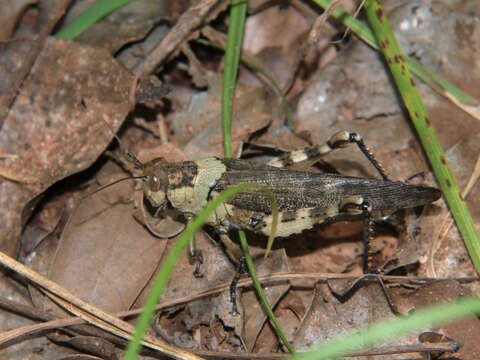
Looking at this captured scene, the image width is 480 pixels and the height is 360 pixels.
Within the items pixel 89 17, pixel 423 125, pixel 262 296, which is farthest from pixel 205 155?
→ pixel 423 125

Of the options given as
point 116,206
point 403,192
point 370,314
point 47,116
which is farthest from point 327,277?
point 47,116

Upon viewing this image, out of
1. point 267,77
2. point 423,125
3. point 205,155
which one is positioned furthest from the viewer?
point 267,77

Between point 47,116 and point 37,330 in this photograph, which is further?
point 47,116

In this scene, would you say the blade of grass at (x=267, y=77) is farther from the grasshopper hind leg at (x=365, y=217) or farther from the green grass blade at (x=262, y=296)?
the green grass blade at (x=262, y=296)

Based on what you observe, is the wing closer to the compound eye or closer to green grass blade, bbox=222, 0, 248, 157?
green grass blade, bbox=222, 0, 248, 157

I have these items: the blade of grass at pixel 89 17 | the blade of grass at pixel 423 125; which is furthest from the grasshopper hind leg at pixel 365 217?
the blade of grass at pixel 89 17

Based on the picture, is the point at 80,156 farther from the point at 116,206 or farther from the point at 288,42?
the point at 288,42

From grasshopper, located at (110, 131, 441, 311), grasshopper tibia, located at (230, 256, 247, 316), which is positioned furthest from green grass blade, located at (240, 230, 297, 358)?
grasshopper, located at (110, 131, 441, 311)

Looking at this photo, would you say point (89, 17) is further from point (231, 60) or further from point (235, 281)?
point (235, 281)
